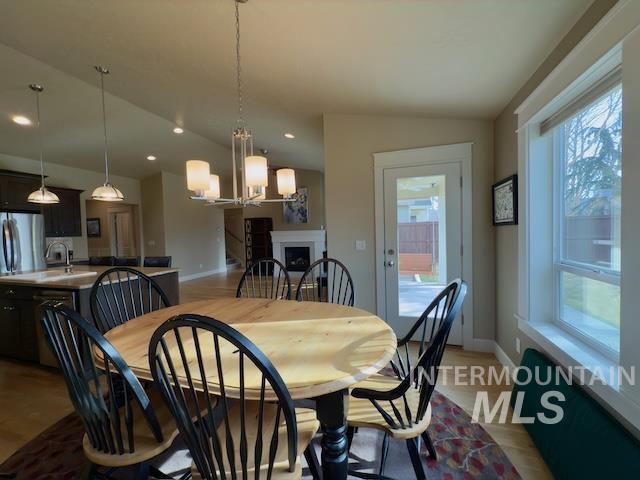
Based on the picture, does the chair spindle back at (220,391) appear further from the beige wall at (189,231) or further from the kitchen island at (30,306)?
the beige wall at (189,231)

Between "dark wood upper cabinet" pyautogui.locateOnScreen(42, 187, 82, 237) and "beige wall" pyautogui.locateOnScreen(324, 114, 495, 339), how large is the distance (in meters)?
5.37

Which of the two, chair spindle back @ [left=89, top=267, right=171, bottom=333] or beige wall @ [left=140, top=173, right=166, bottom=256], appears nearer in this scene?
chair spindle back @ [left=89, top=267, right=171, bottom=333]

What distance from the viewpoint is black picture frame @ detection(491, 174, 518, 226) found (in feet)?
7.66

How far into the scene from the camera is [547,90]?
1787mm

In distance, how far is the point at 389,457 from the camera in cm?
173

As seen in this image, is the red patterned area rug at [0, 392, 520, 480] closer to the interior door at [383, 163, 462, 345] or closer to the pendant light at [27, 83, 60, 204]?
the interior door at [383, 163, 462, 345]

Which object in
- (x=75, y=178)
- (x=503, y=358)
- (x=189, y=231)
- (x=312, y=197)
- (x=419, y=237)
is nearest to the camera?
(x=503, y=358)

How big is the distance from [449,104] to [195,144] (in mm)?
5321

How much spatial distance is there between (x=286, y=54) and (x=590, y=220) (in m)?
2.18

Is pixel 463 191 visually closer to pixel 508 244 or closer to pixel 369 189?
pixel 508 244

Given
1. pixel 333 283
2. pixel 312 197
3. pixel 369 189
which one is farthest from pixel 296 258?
pixel 333 283

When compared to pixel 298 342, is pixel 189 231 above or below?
above

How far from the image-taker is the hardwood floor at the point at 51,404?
5.75 ft

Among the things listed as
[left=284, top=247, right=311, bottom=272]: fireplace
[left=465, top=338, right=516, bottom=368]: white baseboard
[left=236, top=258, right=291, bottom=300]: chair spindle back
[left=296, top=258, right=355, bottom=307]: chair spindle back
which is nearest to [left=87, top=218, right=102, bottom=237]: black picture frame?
[left=284, top=247, right=311, bottom=272]: fireplace
